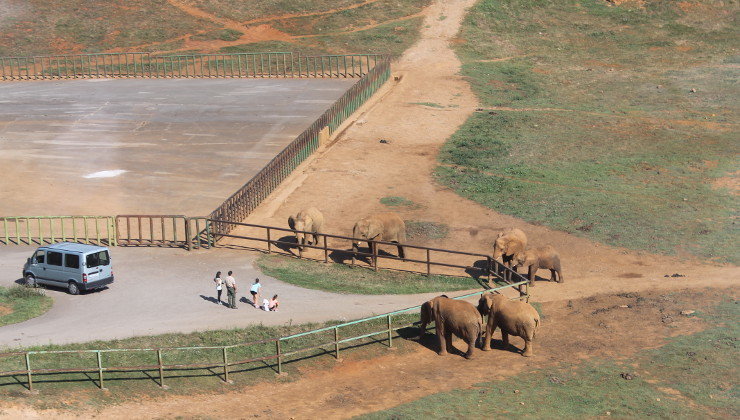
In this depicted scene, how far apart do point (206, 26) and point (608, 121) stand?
35.7 metres

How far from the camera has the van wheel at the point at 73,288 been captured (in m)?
34.0

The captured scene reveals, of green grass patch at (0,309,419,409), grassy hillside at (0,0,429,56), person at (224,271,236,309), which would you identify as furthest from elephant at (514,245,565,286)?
grassy hillside at (0,0,429,56)

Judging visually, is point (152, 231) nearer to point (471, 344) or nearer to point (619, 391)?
point (471, 344)

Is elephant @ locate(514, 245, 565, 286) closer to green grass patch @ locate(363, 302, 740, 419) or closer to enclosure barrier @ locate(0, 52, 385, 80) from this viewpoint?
green grass patch @ locate(363, 302, 740, 419)

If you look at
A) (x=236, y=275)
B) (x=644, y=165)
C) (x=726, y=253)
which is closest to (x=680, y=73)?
(x=644, y=165)

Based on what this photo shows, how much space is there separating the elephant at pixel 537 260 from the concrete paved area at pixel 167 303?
3904 millimetres

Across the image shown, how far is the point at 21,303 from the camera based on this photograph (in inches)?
1283

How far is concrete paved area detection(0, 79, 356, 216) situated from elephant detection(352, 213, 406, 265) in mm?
8557

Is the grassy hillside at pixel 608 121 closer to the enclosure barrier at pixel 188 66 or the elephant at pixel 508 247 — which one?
the elephant at pixel 508 247

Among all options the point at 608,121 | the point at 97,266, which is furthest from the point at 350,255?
the point at 608,121

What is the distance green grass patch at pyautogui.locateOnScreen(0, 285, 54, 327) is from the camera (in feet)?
103

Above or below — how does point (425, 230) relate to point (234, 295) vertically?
below

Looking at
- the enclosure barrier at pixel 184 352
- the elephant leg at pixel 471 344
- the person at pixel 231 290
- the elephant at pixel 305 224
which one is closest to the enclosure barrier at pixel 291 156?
the elephant at pixel 305 224

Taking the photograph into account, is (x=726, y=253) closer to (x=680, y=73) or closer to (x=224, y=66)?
(x=680, y=73)
